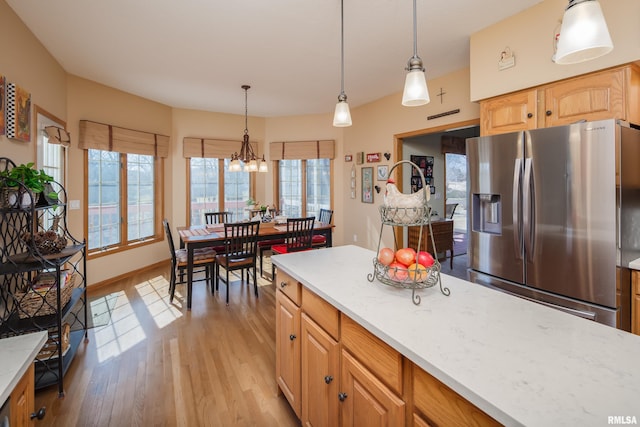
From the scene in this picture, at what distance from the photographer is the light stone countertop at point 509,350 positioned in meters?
0.65

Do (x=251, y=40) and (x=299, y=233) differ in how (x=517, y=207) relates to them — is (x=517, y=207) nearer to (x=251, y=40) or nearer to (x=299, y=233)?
(x=299, y=233)

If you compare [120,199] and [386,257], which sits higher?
[120,199]

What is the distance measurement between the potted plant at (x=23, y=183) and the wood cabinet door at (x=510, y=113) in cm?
353

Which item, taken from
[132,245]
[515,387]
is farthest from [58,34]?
[515,387]

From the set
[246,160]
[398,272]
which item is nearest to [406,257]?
[398,272]

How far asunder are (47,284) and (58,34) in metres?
2.34

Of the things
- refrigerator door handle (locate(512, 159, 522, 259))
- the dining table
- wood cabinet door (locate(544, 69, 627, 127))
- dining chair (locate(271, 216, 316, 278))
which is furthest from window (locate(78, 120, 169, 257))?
wood cabinet door (locate(544, 69, 627, 127))

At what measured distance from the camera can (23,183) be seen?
1.93 meters

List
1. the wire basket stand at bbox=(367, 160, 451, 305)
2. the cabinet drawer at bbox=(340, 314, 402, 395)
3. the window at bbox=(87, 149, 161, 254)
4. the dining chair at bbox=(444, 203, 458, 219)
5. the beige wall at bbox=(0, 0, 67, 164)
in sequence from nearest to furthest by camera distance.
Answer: the cabinet drawer at bbox=(340, 314, 402, 395) < the wire basket stand at bbox=(367, 160, 451, 305) < the beige wall at bbox=(0, 0, 67, 164) < the window at bbox=(87, 149, 161, 254) < the dining chair at bbox=(444, 203, 458, 219)

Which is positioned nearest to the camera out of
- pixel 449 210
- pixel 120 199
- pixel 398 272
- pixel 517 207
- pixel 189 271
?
pixel 398 272

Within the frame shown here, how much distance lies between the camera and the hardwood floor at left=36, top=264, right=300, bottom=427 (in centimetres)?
182

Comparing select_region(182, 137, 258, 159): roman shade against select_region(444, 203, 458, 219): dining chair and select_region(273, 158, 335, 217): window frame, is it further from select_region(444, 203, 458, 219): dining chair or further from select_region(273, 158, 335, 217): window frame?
select_region(444, 203, 458, 219): dining chair

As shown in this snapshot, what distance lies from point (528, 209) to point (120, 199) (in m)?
5.08

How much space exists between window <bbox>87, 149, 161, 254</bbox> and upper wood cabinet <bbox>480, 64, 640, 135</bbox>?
4.83m
